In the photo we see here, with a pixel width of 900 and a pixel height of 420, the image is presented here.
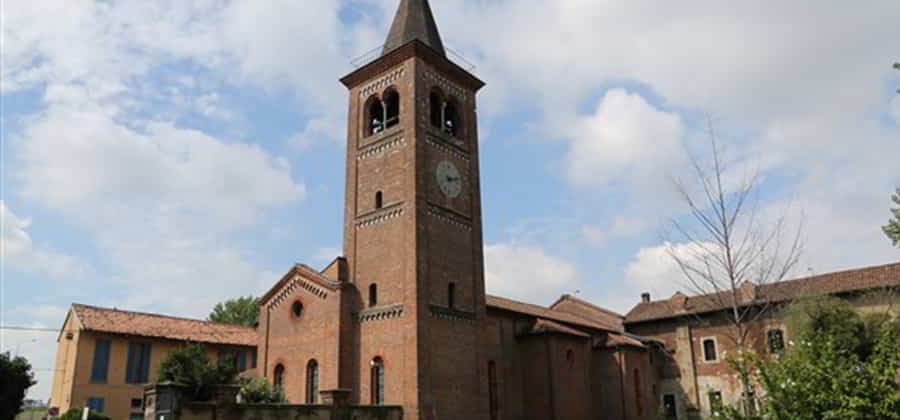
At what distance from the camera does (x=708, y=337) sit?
35.9 meters

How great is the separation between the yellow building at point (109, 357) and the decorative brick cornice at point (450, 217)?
44.8 ft

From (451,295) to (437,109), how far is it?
815 centimetres

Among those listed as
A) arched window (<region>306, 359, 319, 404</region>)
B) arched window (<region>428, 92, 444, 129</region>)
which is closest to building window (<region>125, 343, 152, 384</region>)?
arched window (<region>306, 359, 319, 404</region>)

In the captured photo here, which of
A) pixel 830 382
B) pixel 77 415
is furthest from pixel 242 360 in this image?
pixel 830 382

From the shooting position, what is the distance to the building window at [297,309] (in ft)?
87.4

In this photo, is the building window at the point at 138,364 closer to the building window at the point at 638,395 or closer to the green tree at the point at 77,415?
the green tree at the point at 77,415

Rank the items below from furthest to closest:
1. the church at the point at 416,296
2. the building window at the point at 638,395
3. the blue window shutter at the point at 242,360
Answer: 1. the blue window shutter at the point at 242,360
2. the building window at the point at 638,395
3. the church at the point at 416,296

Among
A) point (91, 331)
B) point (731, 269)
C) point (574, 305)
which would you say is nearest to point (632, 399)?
point (574, 305)

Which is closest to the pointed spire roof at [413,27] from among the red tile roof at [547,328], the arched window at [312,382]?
the red tile roof at [547,328]

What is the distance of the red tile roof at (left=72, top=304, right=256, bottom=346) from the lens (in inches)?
1303

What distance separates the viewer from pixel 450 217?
2647 centimetres

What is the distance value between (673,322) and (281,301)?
74.2 feet

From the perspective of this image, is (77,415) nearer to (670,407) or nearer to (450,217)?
(450,217)

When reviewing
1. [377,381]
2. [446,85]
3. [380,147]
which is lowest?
[377,381]
